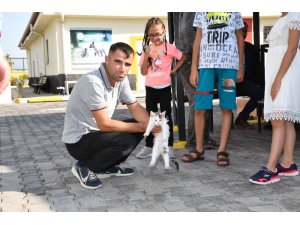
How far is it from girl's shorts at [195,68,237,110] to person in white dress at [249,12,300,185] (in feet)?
1.98

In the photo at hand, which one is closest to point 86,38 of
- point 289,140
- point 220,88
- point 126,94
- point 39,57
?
point 39,57

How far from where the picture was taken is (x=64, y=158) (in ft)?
15.5

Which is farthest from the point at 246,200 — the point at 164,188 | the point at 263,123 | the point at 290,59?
the point at 263,123

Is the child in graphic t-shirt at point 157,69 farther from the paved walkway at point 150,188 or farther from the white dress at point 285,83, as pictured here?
the white dress at point 285,83

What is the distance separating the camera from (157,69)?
15.1 feet

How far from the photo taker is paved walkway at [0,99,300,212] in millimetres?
2910

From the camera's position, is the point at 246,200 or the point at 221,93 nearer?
the point at 246,200

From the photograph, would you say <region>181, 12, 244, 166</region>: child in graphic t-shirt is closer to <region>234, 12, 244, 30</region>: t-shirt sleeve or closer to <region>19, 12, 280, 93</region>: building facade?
<region>234, 12, 244, 30</region>: t-shirt sleeve

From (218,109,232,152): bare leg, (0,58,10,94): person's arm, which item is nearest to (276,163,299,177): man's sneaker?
(218,109,232,152): bare leg

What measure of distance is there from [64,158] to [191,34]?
89.2 inches

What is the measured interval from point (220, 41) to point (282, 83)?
0.97 meters

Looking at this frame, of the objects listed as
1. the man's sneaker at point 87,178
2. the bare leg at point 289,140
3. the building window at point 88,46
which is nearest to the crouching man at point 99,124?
the man's sneaker at point 87,178

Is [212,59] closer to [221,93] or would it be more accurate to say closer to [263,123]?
[221,93]

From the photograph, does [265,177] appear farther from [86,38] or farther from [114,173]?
[86,38]
